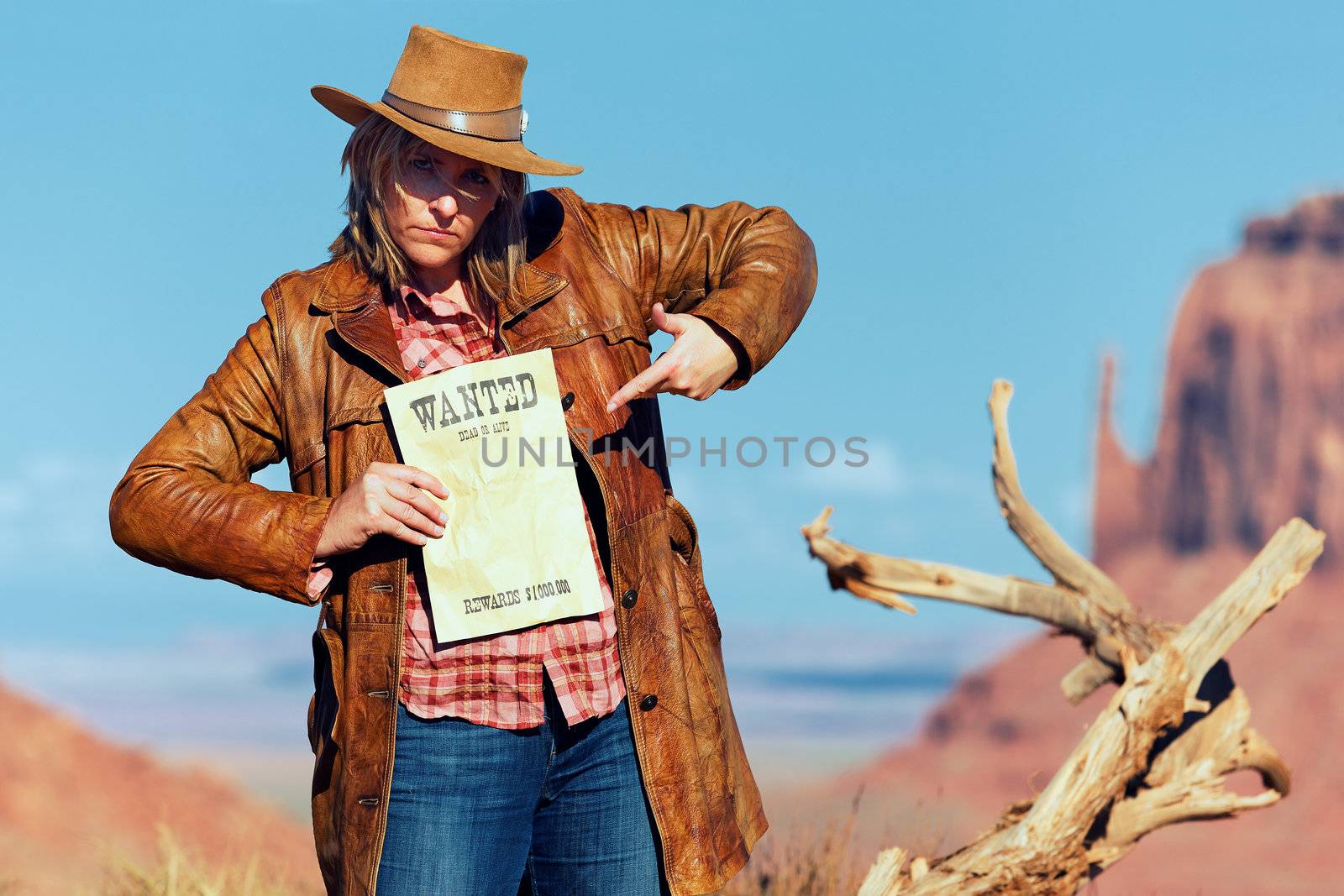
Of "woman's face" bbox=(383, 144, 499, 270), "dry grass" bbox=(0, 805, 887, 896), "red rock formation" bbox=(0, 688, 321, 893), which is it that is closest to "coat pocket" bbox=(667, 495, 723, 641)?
"woman's face" bbox=(383, 144, 499, 270)

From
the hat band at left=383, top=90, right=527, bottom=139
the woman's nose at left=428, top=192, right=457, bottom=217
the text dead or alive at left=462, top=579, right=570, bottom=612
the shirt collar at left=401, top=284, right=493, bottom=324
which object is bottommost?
the text dead or alive at left=462, top=579, right=570, bottom=612

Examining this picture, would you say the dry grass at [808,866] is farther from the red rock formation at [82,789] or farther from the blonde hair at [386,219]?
the red rock formation at [82,789]

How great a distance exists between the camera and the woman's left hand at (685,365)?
2.46 metres

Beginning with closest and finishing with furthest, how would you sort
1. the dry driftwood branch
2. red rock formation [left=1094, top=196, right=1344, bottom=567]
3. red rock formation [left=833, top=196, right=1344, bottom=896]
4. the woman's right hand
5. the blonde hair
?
the woman's right hand → the blonde hair → the dry driftwood branch → red rock formation [left=833, top=196, right=1344, bottom=896] → red rock formation [left=1094, top=196, right=1344, bottom=567]

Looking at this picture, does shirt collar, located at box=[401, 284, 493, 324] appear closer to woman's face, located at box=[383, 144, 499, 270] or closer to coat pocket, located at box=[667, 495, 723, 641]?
woman's face, located at box=[383, 144, 499, 270]

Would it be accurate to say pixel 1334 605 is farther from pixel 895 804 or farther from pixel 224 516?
pixel 224 516

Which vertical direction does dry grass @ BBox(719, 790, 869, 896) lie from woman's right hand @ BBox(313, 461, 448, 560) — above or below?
below

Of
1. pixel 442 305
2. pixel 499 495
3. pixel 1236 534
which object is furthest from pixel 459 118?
pixel 1236 534

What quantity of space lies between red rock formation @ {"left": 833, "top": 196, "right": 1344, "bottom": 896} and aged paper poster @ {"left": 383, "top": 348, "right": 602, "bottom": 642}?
37853 millimetres

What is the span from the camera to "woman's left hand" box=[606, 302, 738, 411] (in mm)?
2457

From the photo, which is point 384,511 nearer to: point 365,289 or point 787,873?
point 365,289

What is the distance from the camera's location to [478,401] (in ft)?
8.38

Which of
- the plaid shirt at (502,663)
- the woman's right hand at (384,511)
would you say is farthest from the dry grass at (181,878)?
the woman's right hand at (384,511)

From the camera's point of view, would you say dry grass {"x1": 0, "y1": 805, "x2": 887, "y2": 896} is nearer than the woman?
No
